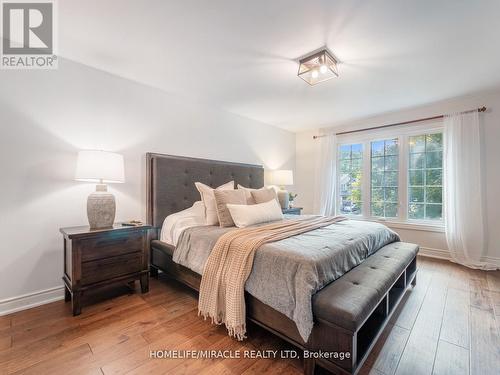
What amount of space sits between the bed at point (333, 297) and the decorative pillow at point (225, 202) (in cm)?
57

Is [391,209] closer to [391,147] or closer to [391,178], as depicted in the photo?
[391,178]

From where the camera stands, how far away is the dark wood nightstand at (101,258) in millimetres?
1834

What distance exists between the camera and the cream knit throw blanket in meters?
1.52

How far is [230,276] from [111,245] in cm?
118

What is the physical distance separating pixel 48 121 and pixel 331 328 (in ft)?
9.08

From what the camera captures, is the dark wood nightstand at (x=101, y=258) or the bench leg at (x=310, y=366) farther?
the dark wood nightstand at (x=101, y=258)

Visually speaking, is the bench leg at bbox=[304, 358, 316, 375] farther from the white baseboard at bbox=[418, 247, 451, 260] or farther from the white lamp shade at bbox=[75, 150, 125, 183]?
the white baseboard at bbox=[418, 247, 451, 260]

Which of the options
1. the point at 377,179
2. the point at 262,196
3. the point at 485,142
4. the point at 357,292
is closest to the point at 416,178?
the point at 377,179

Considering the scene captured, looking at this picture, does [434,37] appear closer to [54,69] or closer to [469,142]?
[469,142]

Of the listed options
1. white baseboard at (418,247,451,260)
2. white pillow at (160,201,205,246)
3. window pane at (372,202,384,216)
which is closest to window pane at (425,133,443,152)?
window pane at (372,202,384,216)

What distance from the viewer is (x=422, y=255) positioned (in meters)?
3.41

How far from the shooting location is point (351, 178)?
13.8 feet

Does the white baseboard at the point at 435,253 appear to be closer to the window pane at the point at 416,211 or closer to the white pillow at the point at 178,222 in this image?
the window pane at the point at 416,211

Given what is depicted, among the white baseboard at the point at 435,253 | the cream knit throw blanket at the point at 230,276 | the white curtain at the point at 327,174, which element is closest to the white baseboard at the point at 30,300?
the cream knit throw blanket at the point at 230,276
